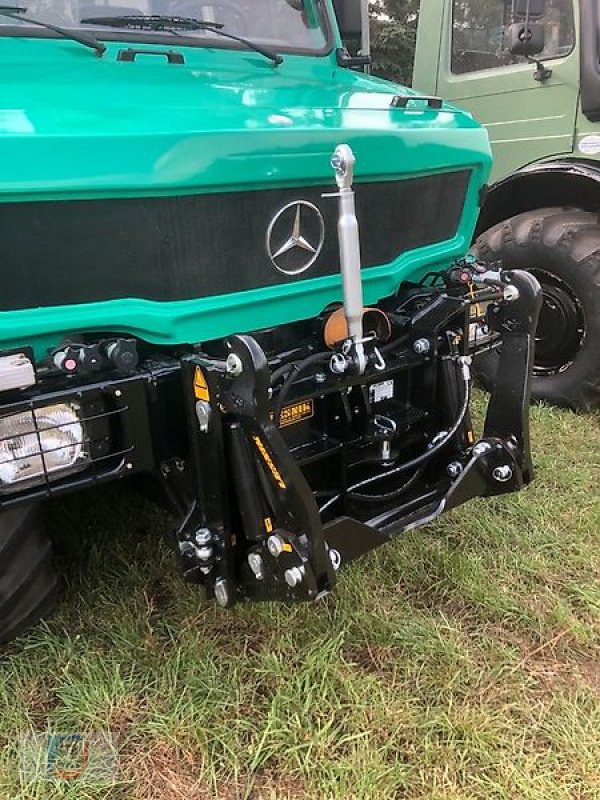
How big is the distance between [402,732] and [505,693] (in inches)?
15.3

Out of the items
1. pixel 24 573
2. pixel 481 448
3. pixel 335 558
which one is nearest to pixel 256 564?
pixel 335 558

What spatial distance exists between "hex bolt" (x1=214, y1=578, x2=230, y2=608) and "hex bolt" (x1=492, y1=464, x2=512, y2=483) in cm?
108

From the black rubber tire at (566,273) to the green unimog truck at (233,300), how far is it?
1.56 meters

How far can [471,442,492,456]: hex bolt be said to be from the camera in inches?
111

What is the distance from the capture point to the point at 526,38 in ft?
12.9

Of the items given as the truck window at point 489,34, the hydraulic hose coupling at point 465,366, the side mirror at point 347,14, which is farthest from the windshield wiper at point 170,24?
the truck window at point 489,34

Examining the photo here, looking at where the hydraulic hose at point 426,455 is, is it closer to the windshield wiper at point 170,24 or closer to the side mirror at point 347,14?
the windshield wiper at point 170,24

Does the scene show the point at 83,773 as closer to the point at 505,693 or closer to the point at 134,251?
the point at 505,693

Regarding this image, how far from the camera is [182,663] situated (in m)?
2.59

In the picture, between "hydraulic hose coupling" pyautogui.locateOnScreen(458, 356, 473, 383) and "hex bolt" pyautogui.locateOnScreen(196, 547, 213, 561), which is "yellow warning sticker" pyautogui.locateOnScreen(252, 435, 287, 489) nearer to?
"hex bolt" pyautogui.locateOnScreen(196, 547, 213, 561)

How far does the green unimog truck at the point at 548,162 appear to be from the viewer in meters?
4.34

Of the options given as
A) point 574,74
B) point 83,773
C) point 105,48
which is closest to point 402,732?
point 83,773

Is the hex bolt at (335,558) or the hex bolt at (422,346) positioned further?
the hex bolt at (422,346)

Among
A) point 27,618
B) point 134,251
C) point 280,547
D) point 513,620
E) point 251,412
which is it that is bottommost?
point 513,620
